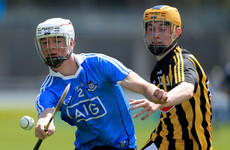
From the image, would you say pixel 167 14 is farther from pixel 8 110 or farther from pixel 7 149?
pixel 8 110

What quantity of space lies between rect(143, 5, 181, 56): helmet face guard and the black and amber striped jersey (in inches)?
4.2

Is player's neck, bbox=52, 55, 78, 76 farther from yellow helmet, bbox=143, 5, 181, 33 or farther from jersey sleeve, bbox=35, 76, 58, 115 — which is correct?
yellow helmet, bbox=143, 5, 181, 33

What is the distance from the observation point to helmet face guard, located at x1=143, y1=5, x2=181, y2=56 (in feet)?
16.7

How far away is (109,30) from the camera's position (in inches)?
1271

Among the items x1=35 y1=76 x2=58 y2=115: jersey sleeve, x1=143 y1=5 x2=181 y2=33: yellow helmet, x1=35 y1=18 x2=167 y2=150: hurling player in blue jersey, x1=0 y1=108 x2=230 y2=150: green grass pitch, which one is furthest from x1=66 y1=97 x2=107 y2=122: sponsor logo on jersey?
x1=0 y1=108 x2=230 y2=150: green grass pitch

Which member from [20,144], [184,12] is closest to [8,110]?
[20,144]

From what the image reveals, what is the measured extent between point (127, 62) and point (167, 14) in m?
28.4

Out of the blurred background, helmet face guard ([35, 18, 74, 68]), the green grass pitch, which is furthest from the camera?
the blurred background

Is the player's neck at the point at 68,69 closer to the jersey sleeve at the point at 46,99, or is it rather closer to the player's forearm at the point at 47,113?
the jersey sleeve at the point at 46,99

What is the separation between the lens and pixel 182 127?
16.2ft

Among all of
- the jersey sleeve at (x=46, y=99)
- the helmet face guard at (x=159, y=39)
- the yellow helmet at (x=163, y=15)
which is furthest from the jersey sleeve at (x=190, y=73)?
the jersey sleeve at (x=46, y=99)

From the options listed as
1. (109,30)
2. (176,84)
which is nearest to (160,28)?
(176,84)

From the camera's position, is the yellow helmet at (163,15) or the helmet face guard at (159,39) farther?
the yellow helmet at (163,15)

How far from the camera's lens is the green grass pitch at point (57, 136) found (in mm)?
11328
